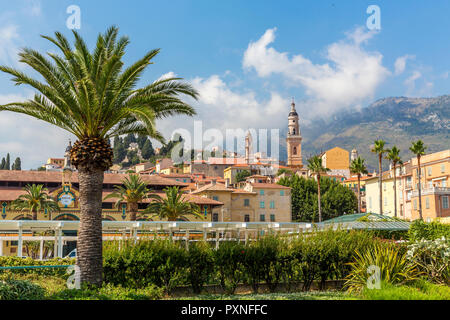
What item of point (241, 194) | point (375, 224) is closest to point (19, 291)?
point (375, 224)

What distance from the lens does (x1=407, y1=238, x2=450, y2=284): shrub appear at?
17703 millimetres

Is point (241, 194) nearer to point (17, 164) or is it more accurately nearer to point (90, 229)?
point (90, 229)

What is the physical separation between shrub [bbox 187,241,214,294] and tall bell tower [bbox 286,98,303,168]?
489 ft

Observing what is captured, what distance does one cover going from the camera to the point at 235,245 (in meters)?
18.8

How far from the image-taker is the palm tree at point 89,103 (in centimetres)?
1636

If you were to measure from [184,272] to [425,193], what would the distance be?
57538 millimetres

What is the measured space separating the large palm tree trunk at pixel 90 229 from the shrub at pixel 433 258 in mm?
11666

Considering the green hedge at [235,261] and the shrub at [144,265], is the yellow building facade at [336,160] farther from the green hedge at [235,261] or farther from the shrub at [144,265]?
the shrub at [144,265]

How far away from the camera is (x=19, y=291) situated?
12703 mm

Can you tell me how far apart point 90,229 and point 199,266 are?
438 centimetres

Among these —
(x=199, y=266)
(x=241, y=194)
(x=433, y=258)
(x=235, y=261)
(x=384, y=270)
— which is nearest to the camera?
(x=384, y=270)

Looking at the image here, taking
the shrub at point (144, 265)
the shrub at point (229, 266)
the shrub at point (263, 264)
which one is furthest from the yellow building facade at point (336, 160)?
the shrub at point (144, 265)
